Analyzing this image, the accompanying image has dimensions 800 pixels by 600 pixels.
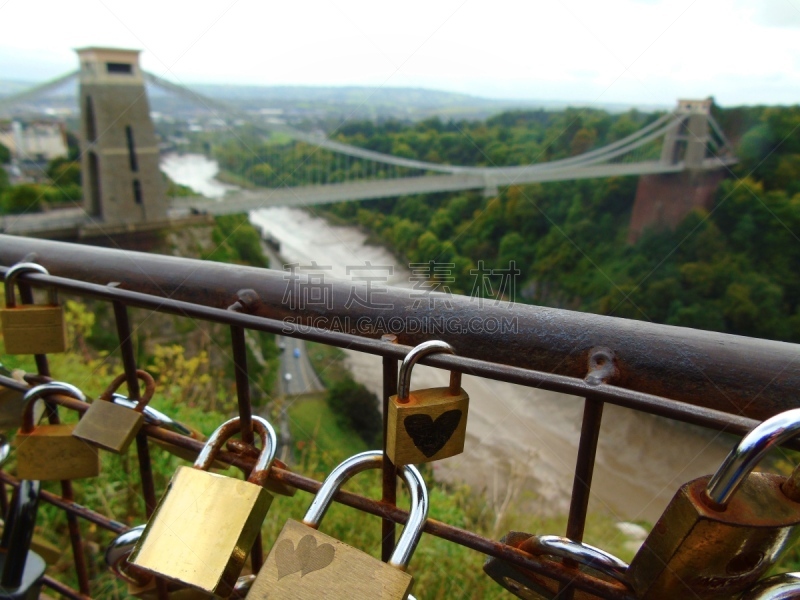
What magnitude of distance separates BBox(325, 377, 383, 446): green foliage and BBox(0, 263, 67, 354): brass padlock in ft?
18.0

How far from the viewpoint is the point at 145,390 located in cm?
83

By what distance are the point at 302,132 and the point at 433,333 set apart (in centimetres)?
2275

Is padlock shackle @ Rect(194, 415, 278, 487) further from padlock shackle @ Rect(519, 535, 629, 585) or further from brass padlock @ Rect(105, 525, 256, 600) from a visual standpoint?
padlock shackle @ Rect(519, 535, 629, 585)

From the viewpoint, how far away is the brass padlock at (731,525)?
421 mm

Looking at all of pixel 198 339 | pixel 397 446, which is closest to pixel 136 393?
pixel 397 446

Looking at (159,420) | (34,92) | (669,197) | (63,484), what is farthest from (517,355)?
(34,92)

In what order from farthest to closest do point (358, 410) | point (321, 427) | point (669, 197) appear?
1. point (669, 197)
2. point (321, 427)
3. point (358, 410)

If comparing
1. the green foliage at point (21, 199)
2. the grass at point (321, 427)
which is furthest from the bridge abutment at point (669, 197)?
the green foliage at point (21, 199)

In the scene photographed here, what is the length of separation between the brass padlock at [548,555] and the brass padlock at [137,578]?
41 cm

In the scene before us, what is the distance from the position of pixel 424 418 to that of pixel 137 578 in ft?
2.11

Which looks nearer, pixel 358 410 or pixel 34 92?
pixel 358 410

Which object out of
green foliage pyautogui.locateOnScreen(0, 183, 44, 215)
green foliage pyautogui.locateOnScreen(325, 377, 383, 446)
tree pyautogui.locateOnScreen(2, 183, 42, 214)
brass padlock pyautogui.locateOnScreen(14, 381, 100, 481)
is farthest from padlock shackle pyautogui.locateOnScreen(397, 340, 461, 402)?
tree pyautogui.locateOnScreen(2, 183, 42, 214)

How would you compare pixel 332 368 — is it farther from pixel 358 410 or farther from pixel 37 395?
pixel 37 395

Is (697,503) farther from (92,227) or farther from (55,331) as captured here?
(92,227)
